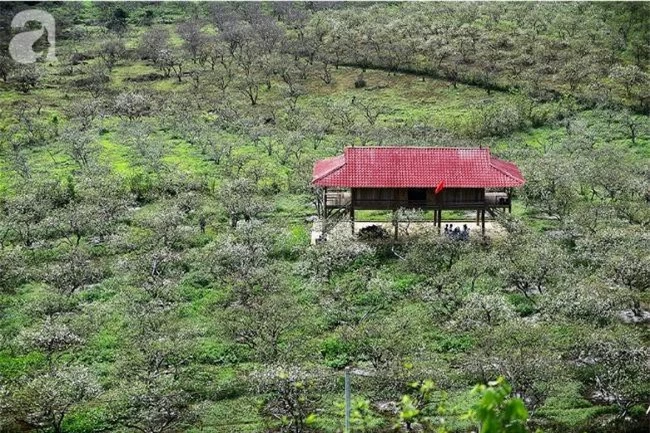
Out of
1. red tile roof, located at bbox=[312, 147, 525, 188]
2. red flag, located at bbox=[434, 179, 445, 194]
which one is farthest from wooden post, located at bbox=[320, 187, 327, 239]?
red flag, located at bbox=[434, 179, 445, 194]

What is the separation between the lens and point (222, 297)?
37.4 m

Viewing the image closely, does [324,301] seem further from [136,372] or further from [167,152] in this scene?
[167,152]

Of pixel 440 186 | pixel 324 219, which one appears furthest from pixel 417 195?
pixel 324 219

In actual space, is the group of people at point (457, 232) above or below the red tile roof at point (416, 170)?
below

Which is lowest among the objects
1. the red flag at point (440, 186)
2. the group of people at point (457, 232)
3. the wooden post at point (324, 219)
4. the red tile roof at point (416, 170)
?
the group of people at point (457, 232)

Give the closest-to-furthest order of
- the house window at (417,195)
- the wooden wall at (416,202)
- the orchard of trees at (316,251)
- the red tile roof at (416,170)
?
the orchard of trees at (316,251)
the red tile roof at (416,170)
the wooden wall at (416,202)
the house window at (417,195)

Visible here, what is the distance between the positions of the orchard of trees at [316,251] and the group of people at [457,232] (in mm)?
742

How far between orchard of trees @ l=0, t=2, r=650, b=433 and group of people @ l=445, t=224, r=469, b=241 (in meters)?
0.74

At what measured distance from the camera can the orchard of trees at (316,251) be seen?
92.2 ft

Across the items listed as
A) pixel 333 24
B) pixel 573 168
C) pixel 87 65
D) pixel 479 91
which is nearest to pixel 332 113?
pixel 479 91

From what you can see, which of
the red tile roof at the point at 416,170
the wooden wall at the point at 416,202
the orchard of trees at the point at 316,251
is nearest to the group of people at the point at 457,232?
the orchard of trees at the point at 316,251

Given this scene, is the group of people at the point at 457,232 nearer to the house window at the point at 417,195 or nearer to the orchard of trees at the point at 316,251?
the orchard of trees at the point at 316,251

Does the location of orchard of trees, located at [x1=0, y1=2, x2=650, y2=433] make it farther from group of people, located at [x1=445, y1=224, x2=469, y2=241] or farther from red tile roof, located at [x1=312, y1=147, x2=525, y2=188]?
red tile roof, located at [x1=312, y1=147, x2=525, y2=188]

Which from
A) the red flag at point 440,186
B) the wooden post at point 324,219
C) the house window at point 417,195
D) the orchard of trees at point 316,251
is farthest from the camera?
the house window at point 417,195
